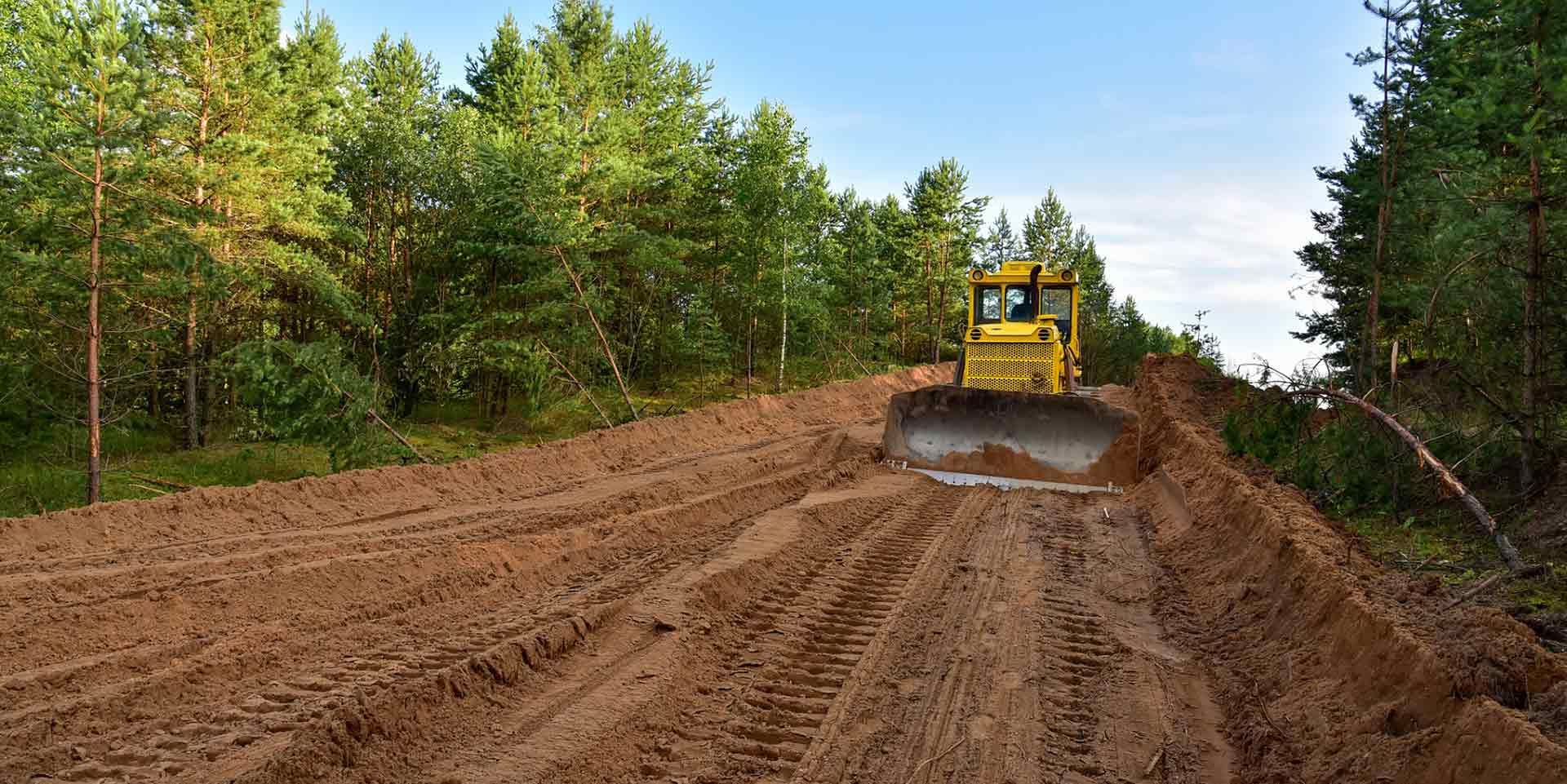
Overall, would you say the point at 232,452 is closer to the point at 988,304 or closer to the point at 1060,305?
the point at 988,304

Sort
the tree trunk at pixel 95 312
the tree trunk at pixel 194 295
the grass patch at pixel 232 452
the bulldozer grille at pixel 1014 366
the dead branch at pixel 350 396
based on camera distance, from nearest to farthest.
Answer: the tree trunk at pixel 95 312, the dead branch at pixel 350 396, the bulldozer grille at pixel 1014 366, the grass patch at pixel 232 452, the tree trunk at pixel 194 295

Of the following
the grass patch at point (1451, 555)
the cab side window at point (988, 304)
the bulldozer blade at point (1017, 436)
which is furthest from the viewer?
the cab side window at point (988, 304)

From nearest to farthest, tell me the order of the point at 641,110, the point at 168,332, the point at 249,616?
the point at 249,616 → the point at 168,332 → the point at 641,110

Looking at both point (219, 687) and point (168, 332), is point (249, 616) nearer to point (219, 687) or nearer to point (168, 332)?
point (219, 687)

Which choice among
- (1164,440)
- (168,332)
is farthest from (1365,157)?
(168,332)

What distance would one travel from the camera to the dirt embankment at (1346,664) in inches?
127

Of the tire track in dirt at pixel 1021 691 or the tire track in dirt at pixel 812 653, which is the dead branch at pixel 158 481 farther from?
the tire track in dirt at pixel 1021 691

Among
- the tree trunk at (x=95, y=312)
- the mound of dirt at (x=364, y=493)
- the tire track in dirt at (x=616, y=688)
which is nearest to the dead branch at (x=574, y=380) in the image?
the mound of dirt at (x=364, y=493)

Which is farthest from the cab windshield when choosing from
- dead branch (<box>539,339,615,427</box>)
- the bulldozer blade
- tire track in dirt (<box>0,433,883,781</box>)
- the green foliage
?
the green foliage

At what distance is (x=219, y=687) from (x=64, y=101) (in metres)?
12.8

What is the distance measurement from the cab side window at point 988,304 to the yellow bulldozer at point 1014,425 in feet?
1.30

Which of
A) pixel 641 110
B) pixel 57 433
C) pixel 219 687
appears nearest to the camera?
pixel 219 687

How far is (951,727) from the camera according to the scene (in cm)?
407

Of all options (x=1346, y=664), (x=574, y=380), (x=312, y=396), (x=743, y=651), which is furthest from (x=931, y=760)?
(x=574, y=380)
